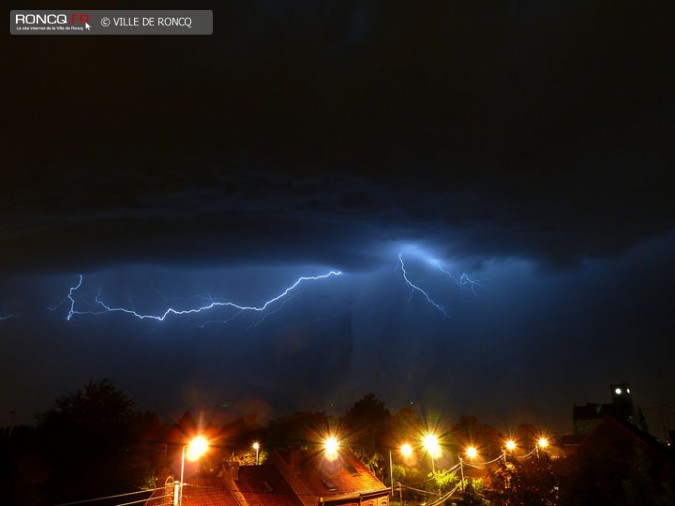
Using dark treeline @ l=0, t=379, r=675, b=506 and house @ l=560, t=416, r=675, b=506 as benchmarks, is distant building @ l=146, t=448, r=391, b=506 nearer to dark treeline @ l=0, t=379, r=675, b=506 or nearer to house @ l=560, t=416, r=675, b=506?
dark treeline @ l=0, t=379, r=675, b=506

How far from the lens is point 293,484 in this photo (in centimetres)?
2636

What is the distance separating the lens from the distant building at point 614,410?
76.6m

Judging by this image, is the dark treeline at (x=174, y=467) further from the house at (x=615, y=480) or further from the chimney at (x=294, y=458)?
the chimney at (x=294, y=458)

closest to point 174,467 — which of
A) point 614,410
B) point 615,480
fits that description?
point 615,480

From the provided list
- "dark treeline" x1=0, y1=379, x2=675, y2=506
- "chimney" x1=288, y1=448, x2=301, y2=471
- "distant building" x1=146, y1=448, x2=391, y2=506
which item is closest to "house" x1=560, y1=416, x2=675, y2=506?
"dark treeline" x1=0, y1=379, x2=675, y2=506

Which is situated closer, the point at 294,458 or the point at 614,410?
the point at 294,458

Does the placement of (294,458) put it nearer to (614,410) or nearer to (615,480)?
(615,480)

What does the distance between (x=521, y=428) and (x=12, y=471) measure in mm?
80097

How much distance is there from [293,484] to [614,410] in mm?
72317

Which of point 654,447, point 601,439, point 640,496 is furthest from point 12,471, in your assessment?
point 654,447

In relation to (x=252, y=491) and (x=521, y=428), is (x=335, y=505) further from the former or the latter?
(x=521, y=428)

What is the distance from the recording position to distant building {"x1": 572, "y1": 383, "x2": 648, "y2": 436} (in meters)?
76.6

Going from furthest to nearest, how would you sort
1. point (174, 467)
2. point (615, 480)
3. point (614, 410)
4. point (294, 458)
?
point (614, 410)
point (174, 467)
point (294, 458)
point (615, 480)

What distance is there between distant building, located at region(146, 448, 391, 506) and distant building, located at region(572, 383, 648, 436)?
60.2 meters
